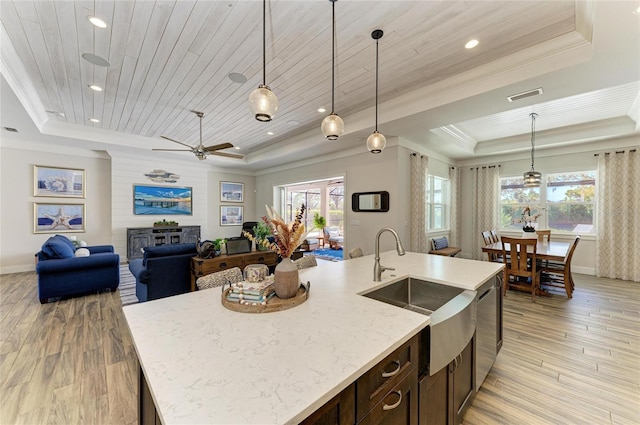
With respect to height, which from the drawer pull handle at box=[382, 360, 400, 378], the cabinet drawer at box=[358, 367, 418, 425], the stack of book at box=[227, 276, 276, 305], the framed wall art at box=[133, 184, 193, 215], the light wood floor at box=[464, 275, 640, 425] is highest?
the framed wall art at box=[133, 184, 193, 215]

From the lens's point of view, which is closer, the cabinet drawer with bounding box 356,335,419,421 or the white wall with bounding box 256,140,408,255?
the cabinet drawer with bounding box 356,335,419,421

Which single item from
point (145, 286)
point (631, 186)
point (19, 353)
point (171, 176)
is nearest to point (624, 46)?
point (631, 186)

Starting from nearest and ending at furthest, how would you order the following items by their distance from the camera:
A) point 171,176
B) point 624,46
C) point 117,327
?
1. point 624,46
2. point 117,327
3. point 171,176

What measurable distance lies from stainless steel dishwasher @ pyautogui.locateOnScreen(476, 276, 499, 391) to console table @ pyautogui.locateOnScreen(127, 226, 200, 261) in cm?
726

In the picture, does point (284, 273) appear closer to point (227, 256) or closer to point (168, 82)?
point (227, 256)

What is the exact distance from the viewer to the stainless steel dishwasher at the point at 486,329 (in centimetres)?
186

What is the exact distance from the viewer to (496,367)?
2.32 meters

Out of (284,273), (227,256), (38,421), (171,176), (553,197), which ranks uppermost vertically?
(171,176)

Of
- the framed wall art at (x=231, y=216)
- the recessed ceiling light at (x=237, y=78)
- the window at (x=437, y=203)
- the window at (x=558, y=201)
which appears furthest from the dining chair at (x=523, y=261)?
the framed wall art at (x=231, y=216)

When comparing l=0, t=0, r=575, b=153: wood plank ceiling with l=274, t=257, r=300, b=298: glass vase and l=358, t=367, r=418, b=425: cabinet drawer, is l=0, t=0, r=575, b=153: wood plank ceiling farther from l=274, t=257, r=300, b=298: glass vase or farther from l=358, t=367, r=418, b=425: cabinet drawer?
l=358, t=367, r=418, b=425: cabinet drawer

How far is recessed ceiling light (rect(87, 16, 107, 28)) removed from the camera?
218cm

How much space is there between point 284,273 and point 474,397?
68.8 inches

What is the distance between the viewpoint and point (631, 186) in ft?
16.0

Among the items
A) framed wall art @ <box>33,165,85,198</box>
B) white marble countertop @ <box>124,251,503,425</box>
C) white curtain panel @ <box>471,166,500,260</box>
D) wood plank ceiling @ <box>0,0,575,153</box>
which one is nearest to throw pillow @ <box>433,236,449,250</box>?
white curtain panel @ <box>471,166,500,260</box>
